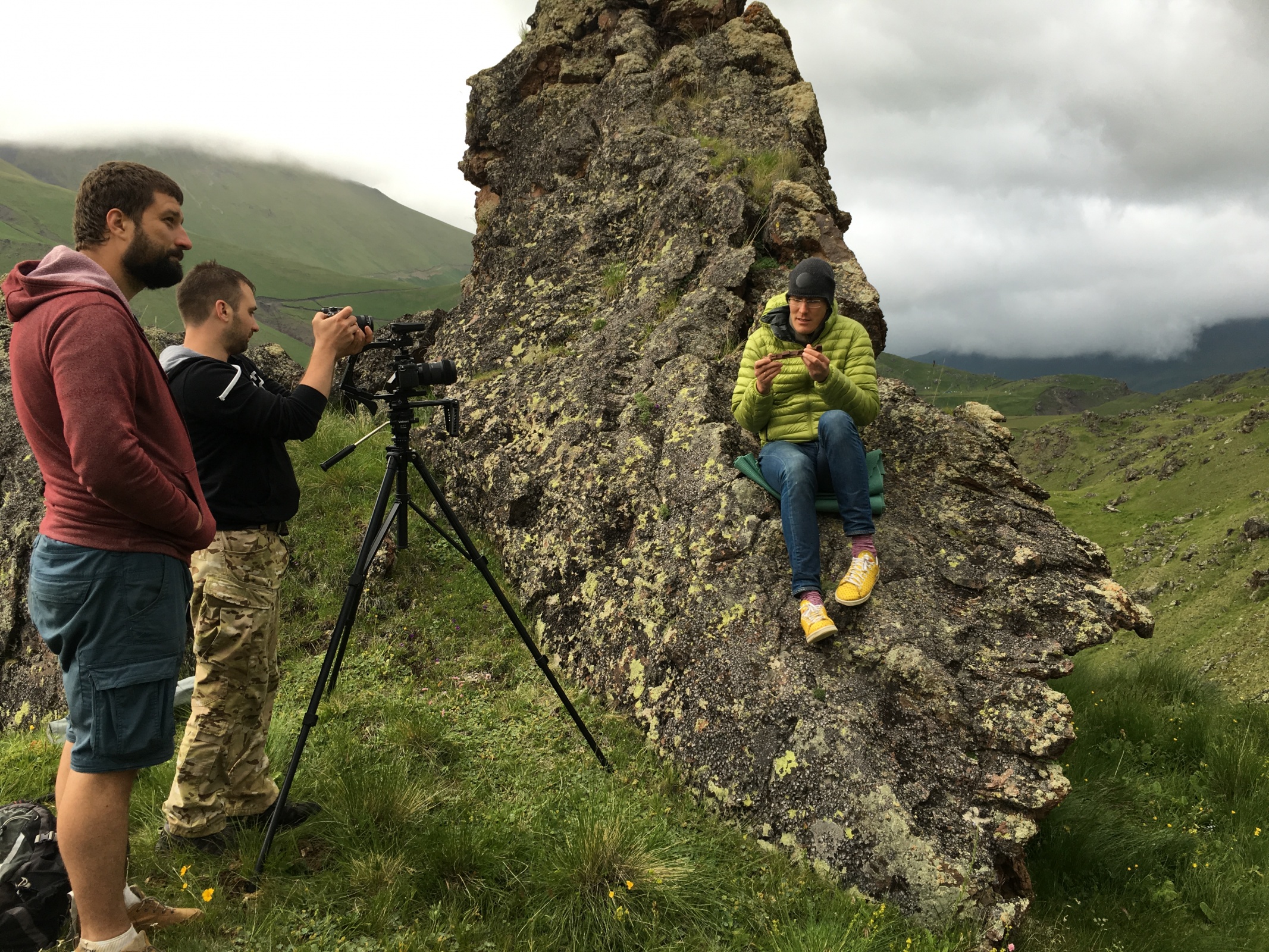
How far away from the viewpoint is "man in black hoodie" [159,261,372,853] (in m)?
3.48

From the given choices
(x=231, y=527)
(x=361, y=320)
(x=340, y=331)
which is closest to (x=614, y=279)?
(x=361, y=320)

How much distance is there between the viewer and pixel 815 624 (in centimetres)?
440

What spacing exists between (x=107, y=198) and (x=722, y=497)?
168 inches

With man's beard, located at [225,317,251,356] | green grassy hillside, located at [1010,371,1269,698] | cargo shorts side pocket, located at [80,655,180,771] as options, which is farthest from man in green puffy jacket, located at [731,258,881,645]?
green grassy hillside, located at [1010,371,1269,698]

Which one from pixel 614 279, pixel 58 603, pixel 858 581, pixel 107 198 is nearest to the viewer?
pixel 58 603

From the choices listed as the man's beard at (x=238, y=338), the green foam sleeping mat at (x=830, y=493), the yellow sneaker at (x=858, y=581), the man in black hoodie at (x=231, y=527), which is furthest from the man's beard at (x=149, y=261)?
the yellow sneaker at (x=858, y=581)

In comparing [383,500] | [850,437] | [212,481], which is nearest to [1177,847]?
[850,437]

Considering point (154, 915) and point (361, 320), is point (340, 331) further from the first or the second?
point (154, 915)

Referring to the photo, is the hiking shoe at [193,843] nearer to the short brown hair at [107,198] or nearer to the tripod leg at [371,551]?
the tripod leg at [371,551]

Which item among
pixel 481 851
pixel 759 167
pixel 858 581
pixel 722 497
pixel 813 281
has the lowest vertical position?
pixel 481 851

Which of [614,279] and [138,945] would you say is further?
[614,279]

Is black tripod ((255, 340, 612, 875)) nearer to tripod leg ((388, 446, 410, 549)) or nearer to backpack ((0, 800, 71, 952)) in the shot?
tripod leg ((388, 446, 410, 549))

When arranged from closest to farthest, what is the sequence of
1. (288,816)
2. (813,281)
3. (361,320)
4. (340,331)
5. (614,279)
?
(340,331) → (288,816) → (361,320) → (813,281) → (614,279)

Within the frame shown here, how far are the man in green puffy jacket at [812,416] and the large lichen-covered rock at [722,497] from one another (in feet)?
0.89
